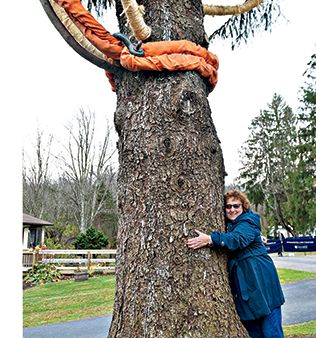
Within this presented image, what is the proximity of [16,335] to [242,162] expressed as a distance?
29.8m

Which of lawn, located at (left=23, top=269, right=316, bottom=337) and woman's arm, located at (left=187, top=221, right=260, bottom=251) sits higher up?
woman's arm, located at (left=187, top=221, right=260, bottom=251)

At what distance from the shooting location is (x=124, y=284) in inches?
70.3

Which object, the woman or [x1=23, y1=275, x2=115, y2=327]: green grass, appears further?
[x1=23, y1=275, x2=115, y2=327]: green grass

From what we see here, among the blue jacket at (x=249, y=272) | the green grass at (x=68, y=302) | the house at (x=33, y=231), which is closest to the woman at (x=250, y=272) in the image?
the blue jacket at (x=249, y=272)

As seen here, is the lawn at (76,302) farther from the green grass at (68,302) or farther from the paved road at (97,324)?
the paved road at (97,324)

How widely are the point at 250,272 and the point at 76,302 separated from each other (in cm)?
646

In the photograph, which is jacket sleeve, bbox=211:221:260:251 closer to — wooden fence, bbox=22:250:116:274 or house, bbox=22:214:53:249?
wooden fence, bbox=22:250:116:274

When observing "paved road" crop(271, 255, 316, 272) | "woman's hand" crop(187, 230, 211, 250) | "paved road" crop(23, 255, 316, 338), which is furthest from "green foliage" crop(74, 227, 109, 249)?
"woman's hand" crop(187, 230, 211, 250)

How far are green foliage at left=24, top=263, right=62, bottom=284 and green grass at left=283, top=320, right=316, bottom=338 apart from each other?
952 centimetres

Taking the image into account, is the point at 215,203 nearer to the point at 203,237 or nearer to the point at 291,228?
the point at 203,237

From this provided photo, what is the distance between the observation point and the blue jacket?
1938mm

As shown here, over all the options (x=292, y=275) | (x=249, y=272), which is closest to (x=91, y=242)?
(x=292, y=275)

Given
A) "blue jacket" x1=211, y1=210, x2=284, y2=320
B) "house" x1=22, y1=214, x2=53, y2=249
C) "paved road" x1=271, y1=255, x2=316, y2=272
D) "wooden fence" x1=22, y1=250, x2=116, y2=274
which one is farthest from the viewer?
"house" x1=22, y1=214, x2=53, y2=249

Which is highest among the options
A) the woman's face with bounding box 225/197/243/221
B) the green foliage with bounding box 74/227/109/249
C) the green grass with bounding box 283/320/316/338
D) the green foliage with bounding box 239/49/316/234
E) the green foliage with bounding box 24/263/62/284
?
the green foliage with bounding box 239/49/316/234
